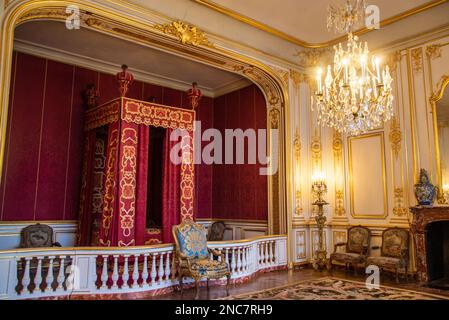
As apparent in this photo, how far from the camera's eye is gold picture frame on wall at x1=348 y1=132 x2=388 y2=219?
6.21 m

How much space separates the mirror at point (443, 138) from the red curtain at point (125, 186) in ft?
14.3

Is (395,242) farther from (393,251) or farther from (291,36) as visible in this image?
(291,36)

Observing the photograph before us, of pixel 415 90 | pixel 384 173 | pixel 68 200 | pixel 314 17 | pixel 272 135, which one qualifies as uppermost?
pixel 314 17

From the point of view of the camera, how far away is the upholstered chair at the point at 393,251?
5398 millimetres

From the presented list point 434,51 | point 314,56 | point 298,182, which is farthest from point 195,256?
point 434,51

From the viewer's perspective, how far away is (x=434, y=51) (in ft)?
18.9

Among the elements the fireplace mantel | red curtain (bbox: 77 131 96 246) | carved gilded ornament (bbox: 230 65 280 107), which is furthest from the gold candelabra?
red curtain (bbox: 77 131 96 246)

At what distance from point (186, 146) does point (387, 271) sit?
148 inches

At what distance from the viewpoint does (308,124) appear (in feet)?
23.5

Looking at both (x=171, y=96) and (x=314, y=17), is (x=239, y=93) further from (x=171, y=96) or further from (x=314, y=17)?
(x=314, y=17)

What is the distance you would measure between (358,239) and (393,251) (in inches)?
25.2

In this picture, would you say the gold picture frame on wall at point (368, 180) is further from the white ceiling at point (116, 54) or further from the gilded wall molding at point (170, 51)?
the white ceiling at point (116, 54)

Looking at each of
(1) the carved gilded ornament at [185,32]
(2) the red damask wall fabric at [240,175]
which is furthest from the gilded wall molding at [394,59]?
(1) the carved gilded ornament at [185,32]
